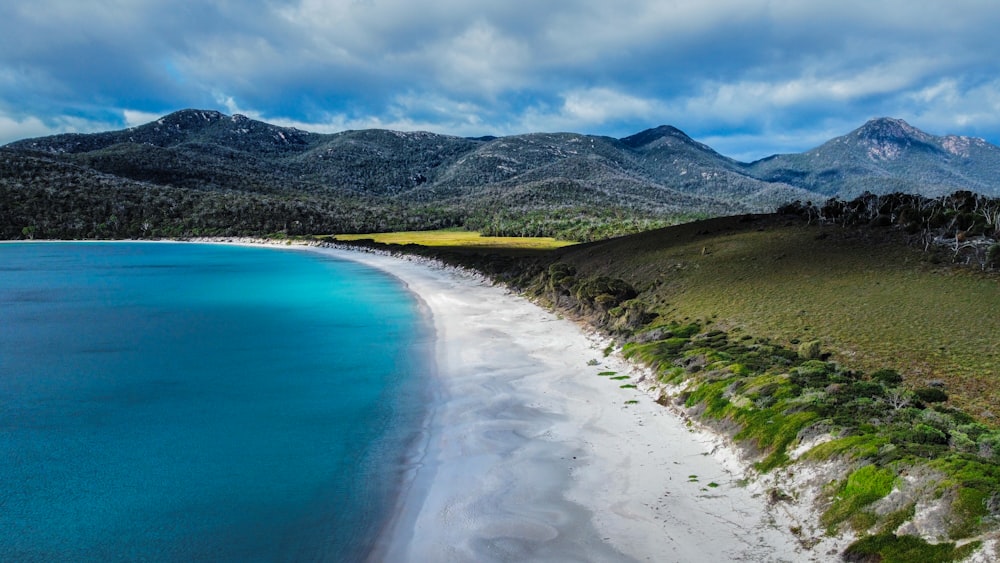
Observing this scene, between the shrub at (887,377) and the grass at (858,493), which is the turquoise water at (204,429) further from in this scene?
the shrub at (887,377)

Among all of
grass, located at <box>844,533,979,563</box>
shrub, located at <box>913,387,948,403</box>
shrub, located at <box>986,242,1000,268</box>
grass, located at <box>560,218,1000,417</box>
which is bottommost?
grass, located at <box>844,533,979,563</box>

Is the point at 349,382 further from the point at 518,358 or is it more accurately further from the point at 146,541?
the point at 146,541

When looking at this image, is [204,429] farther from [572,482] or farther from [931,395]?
[931,395]

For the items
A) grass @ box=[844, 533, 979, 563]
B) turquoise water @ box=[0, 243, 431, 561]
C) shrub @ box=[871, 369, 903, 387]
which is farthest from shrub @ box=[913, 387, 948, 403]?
turquoise water @ box=[0, 243, 431, 561]

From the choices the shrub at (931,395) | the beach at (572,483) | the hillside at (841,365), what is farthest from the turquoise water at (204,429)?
the shrub at (931,395)

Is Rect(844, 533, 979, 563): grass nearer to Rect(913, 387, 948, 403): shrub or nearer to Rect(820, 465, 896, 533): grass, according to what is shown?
Rect(820, 465, 896, 533): grass

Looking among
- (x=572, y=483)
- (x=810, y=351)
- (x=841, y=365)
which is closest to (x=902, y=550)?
(x=572, y=483)
